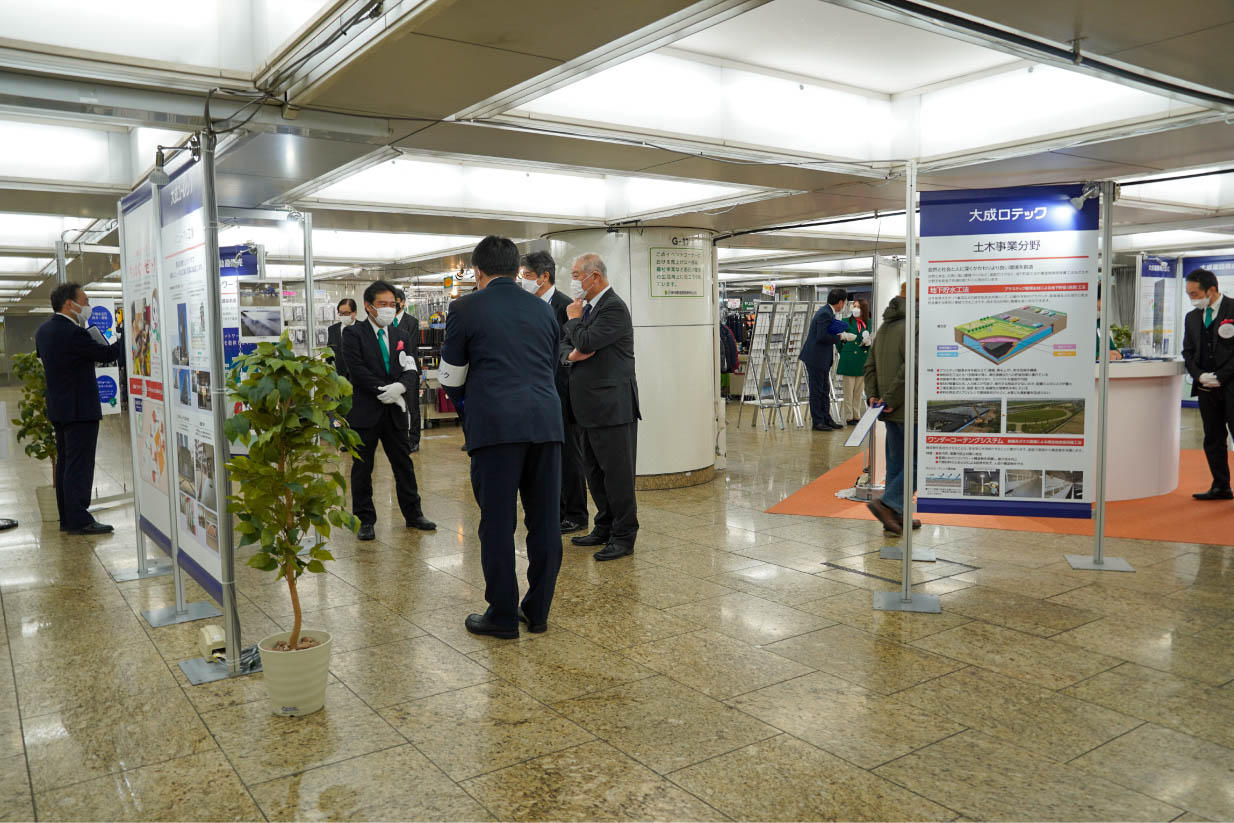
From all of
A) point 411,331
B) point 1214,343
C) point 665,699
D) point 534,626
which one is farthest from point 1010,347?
point 411,331

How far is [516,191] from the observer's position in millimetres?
7332

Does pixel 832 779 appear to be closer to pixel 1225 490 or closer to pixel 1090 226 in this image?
pixel 1090 226

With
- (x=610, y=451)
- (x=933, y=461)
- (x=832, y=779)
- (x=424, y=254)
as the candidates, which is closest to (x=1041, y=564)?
(x=933, y=461)

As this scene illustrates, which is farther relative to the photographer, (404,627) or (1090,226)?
(1090,226)

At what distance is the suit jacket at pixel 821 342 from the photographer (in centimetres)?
1191

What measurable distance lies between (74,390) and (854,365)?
943cm

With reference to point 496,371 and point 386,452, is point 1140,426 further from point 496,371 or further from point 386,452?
point 386,452

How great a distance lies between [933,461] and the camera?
4793mm

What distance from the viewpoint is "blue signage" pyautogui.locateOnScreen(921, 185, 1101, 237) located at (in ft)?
14.7

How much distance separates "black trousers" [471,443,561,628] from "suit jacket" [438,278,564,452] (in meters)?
0.10

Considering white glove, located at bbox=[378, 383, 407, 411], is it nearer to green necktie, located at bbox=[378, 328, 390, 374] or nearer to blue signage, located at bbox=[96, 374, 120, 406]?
green necktie, located at bbox=[378, 328, 390, 374]

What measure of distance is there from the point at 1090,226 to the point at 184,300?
440cm

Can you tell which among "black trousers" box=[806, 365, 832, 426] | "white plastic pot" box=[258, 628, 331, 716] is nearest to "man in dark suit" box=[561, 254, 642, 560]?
"white plastic pot" box=[258, 628, 331, 716]

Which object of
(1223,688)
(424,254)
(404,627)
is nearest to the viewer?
(1223,688)
